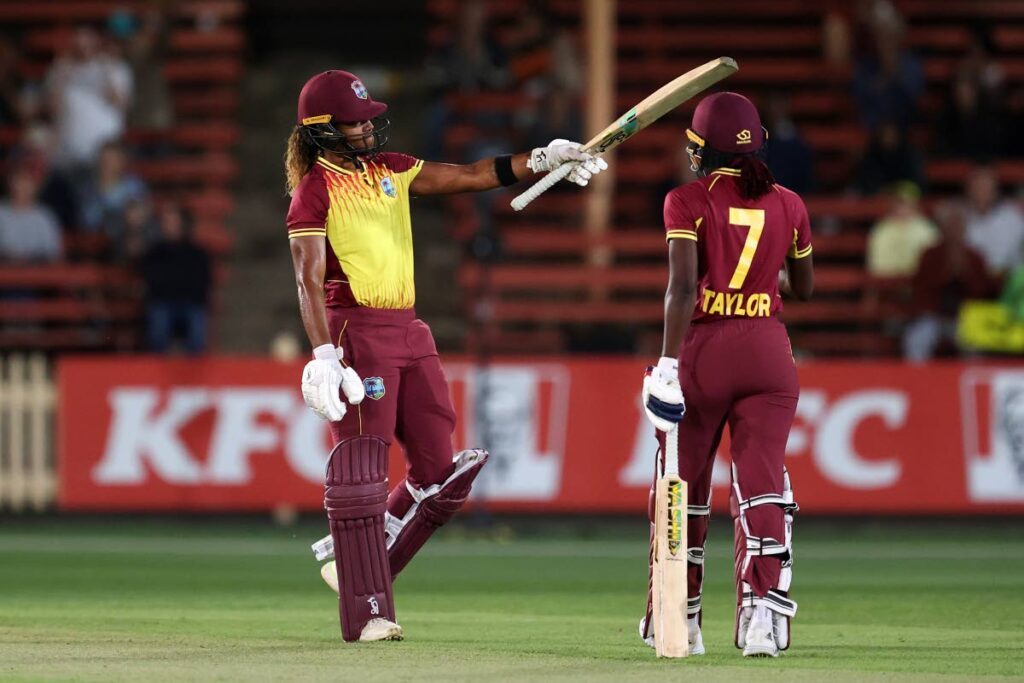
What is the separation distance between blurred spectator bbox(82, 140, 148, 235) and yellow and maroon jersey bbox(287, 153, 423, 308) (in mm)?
10329

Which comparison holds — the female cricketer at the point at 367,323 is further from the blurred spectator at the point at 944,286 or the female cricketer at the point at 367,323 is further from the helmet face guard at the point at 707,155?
the blurred spectator at the point at 944,286

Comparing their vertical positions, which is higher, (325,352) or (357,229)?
(357,229)

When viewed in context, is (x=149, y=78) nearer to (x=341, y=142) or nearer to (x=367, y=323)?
(x=341, y=142)

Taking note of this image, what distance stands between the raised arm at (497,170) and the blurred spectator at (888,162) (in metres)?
11.1

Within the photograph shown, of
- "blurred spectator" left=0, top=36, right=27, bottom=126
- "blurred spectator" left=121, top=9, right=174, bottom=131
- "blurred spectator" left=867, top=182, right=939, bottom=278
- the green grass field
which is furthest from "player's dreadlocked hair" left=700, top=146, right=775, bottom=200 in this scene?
"blurred spectator" left=0, top=36, right=27, bottom=126

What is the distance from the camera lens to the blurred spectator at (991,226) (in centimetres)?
1733

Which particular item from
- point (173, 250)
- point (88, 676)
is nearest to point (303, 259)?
point (88, 676)

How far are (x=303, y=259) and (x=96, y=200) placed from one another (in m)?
11.3

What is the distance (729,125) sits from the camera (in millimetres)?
7637

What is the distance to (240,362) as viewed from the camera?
51.7 ft

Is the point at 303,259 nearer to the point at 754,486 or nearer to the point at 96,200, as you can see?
the point at 754,486

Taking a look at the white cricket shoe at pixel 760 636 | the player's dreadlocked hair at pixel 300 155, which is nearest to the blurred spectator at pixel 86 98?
the player's dreadlocked hair at pixel 300 155

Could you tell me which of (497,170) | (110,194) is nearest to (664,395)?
(497,170)

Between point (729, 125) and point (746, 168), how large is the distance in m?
0.19
